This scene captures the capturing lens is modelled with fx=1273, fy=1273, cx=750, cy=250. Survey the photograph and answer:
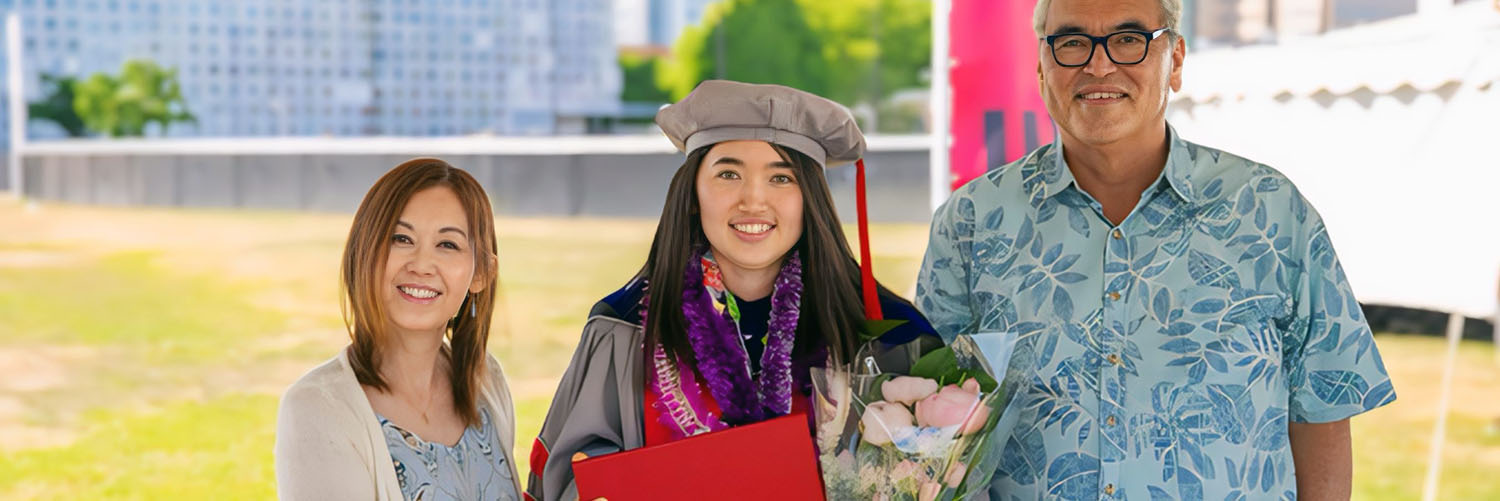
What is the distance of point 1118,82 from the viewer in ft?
6.15

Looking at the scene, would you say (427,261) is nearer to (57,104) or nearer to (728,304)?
(728,304)

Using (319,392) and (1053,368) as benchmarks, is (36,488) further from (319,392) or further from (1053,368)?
(1053,368)

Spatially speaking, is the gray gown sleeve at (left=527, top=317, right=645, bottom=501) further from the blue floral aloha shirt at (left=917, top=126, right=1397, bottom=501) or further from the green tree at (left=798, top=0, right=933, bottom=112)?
the green tree at (left=798, top=0, right=933, bottom=112)

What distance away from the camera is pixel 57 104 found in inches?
905

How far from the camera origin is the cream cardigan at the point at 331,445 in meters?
1.85

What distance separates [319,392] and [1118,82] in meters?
1.28

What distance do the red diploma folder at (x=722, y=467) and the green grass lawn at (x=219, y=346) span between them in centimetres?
521

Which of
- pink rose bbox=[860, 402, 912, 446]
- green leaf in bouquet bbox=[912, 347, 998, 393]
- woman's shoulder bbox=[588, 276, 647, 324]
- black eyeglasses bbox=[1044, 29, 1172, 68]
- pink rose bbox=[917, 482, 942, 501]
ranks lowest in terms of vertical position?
pink rose bbox=[917, 482, 942, 501]

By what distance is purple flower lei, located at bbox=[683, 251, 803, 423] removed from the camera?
195 cm

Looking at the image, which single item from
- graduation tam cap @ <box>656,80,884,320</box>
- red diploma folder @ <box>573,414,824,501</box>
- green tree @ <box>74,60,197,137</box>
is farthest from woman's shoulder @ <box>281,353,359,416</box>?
green tree @ <box>74,60,197,137</box>

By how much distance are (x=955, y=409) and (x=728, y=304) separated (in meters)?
0.52

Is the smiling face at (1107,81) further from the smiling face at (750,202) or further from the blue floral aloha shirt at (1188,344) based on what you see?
the smiling face at (750,202)

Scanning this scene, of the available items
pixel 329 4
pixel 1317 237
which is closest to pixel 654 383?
pixel 1317 237

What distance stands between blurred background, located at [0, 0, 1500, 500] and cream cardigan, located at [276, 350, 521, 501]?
86.9 inches
